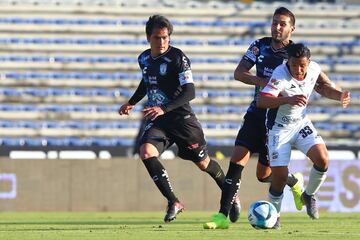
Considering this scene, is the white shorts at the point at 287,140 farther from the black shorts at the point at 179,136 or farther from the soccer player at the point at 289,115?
the black shorts at the point at 179,136

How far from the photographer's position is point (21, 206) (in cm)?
2002

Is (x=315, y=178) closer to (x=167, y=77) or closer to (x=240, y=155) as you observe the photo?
(x=240, y=155)

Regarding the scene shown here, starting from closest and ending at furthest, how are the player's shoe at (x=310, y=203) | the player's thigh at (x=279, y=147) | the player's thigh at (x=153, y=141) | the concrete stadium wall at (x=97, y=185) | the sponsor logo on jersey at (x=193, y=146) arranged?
the player's thigh at (x=279, y=147)
the player's thigh at (x=153, y=141)
the player's shoe at (x=310, y=203)
the sponsor logo on jersey at (x=193, y=146)
the concrete stadium wall at (x=97, y=185)

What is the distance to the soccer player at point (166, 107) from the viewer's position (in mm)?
12039

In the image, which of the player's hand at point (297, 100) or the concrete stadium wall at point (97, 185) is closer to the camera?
the player's hand at point (297, 100)

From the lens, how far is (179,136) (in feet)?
41.0

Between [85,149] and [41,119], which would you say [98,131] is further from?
[85,149]

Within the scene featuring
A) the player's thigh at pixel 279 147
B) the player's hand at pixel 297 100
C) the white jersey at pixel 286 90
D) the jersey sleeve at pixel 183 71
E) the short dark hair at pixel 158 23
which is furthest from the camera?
the jersey sleeve at pixel 183 71

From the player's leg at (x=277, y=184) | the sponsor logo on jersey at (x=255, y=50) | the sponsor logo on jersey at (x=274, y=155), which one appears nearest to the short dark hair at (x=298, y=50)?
the sponsor logo on jersey at (x=255, y=50)

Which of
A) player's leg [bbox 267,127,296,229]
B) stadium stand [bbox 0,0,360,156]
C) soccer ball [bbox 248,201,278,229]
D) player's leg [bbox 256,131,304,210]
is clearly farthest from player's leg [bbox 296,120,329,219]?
stadium stand [bbox 0,0,360,156]

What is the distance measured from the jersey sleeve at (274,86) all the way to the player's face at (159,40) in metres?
1.71

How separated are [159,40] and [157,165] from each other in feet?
4.62

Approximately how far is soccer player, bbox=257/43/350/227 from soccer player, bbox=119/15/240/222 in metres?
1.23

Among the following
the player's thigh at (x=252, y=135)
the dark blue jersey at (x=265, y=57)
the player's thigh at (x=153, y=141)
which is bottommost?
the player's thigh at (x=153, y=141)
